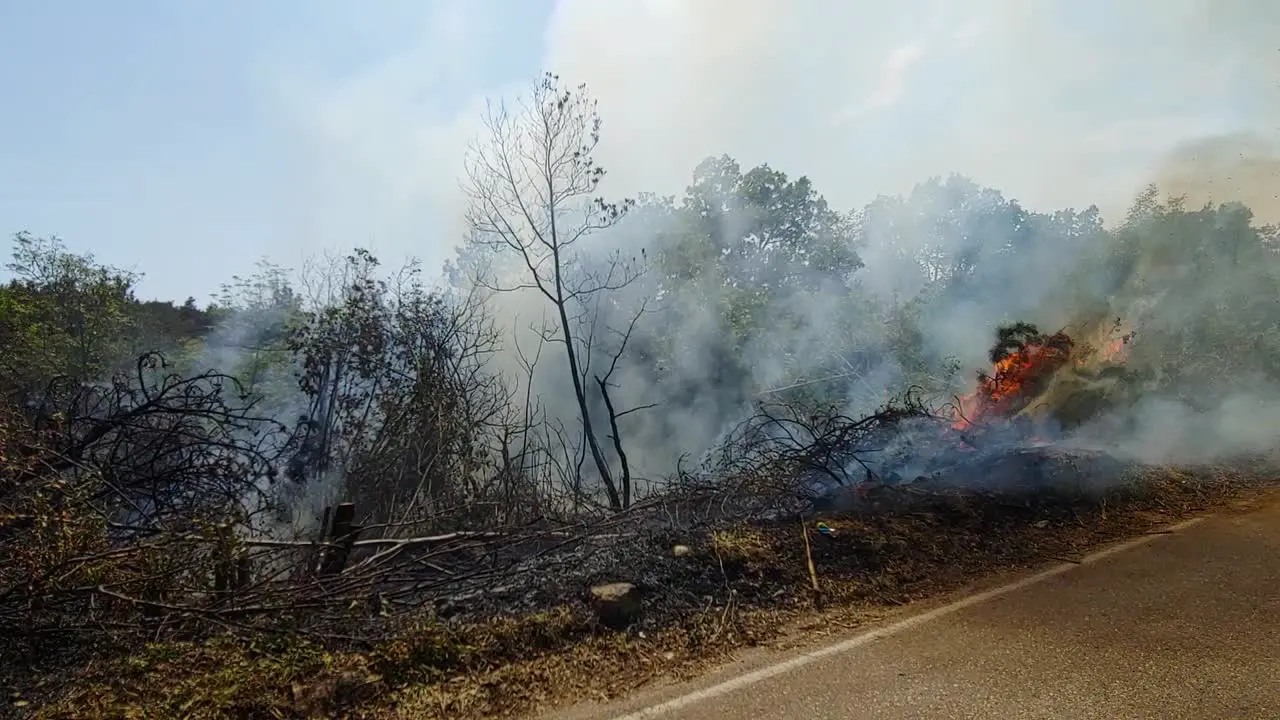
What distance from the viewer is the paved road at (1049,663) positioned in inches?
104

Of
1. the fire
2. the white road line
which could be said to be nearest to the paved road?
the white road line

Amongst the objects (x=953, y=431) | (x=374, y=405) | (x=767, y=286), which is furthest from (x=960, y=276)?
(x=374, y=405)

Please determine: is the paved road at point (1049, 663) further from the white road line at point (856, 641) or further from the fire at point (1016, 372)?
the fire at point (1016, 372)

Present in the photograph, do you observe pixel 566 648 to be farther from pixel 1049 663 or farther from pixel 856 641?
pixel 1049 663

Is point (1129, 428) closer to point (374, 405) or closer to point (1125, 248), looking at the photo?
point (1125, 248)

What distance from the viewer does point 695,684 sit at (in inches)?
116

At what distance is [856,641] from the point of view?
3.34 metres

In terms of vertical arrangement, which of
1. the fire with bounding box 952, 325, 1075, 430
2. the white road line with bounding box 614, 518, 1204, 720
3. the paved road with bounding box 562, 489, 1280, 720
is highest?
the fire with bounding box 952, 325, 1075, 430

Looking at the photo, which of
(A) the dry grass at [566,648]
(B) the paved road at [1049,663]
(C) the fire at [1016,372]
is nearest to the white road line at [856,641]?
(B) the paved road at [1049,663]

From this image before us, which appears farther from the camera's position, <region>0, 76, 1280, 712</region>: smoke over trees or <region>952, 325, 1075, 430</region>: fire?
<region>952, 325, 1075, 430</region>: fire

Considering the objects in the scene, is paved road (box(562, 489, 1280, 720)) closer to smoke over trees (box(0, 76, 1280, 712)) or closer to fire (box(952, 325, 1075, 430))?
smoke over trees (box(0, 76, 1280, 712))

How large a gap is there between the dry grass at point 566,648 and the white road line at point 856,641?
178 millimetres

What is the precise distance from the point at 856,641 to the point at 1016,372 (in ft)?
26.7

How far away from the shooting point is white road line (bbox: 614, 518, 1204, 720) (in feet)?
9.09
